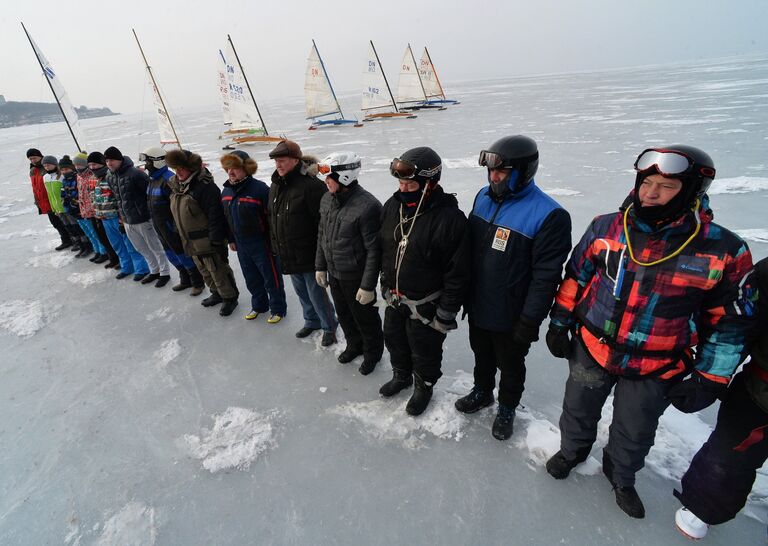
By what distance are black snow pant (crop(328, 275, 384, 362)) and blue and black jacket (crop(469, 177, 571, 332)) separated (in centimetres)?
94

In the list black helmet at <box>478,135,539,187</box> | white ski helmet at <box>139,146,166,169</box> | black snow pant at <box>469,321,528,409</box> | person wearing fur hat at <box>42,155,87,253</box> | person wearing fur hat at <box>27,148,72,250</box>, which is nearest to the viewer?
black helmet at <box>478,135,539,187</box>

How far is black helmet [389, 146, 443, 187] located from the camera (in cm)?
187

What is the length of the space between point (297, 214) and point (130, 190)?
256cm

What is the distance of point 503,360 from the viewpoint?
83.8 inches

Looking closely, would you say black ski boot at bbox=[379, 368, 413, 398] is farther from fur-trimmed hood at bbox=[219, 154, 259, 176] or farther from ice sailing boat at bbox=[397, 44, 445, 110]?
ice sailing boat at bbox=[397, 44, 445, 110]

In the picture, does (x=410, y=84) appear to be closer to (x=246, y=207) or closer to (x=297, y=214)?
(x=246, y=207)

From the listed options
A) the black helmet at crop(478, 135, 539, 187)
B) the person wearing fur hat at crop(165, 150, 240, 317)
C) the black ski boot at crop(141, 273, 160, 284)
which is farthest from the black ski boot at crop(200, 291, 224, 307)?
the black helmet at crop(478, 135, 539, 187)

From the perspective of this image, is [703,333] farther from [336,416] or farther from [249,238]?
[249,238]

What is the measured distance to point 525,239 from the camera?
1.77 meters

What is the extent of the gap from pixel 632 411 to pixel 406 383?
144cm

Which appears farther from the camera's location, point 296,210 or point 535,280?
point 296,210

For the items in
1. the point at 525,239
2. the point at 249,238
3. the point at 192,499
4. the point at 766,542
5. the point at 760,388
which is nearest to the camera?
the point at 760,388

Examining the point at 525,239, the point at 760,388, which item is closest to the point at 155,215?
the point at 525,239

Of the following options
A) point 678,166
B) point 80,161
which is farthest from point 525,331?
point 80,161
